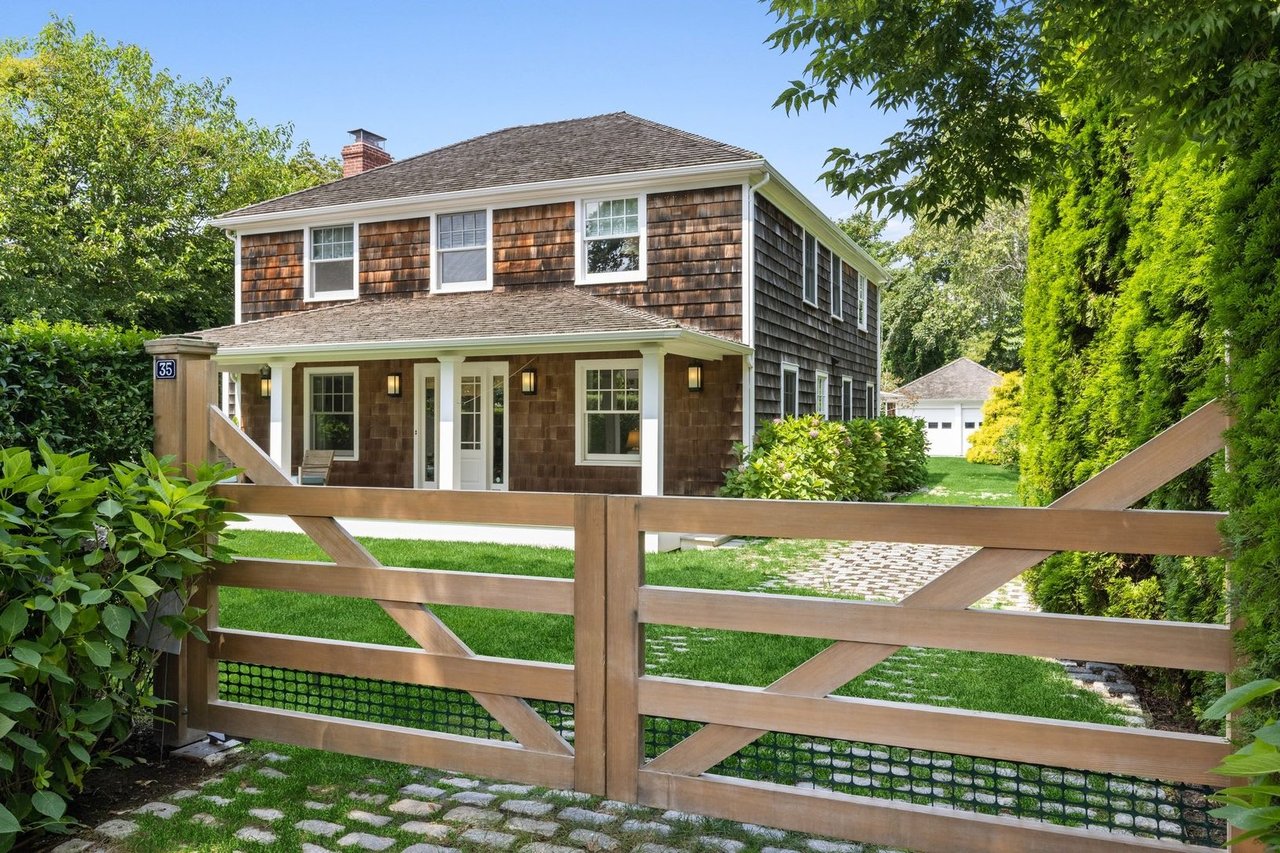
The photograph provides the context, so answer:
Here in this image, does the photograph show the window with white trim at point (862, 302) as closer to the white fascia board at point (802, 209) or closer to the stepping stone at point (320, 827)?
the white fascia board at point (802, 209)

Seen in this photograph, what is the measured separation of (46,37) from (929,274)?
36711 millimetres

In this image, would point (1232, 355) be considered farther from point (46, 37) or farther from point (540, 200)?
point (46, 37)

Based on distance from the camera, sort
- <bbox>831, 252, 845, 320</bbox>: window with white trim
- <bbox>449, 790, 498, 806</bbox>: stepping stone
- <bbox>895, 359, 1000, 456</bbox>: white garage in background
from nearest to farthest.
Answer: <bbox>449, 790, 498, 806</bbox>: stepping stone
<bbox>831, 252, 845, 320</bbox>: window with white trim
<bbox>895, 359, 1000, 456</bbox>: white garage in background

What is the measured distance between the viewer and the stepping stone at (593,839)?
303 centimetres

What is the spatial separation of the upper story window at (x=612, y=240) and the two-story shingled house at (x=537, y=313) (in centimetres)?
3

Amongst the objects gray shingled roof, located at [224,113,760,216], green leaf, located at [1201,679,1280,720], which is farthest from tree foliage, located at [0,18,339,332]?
green leaf, located at [1201,679,1280,720]

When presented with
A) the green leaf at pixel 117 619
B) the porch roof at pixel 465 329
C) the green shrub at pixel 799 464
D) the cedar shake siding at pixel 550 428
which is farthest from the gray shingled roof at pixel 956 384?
the green leaf at pixel 117 619

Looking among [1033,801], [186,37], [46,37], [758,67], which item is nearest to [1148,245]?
[1033,801]

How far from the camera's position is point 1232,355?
103 inches

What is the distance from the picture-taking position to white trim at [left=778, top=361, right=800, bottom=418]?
1455cm

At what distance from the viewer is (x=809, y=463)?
12.1 metres

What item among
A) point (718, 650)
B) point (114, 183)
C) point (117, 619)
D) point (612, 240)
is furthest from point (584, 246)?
point (114, 183)

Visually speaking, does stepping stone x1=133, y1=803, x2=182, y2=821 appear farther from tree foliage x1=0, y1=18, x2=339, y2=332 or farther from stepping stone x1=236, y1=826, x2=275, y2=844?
tree foliage x1=0, y1=18, x2=339, y2=332

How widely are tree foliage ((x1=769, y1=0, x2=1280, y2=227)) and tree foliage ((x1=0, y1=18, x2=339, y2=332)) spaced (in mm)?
25575
